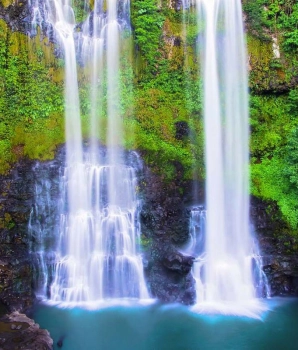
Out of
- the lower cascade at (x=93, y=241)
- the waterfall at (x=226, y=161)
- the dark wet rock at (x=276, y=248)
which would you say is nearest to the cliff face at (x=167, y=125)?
the dark wet rock at (x=276, y=248)

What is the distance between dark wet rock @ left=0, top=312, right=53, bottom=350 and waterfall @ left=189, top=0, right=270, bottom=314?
480 centimetres

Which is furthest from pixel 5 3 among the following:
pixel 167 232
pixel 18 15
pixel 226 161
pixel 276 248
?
pixel 276 248

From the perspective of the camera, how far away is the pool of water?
996 centimetres

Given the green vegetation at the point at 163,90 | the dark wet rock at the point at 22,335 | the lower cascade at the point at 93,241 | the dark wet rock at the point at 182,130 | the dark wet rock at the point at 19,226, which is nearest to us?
the dark wet rock at the point at 22,335

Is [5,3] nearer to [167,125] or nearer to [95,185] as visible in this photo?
[167,125]

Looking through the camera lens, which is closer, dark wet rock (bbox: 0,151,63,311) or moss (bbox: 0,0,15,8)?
dark wet rock (bbox: 0,151,63,311)

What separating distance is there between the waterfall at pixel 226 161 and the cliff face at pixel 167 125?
22.8 inches

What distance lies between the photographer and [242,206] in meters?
13.4

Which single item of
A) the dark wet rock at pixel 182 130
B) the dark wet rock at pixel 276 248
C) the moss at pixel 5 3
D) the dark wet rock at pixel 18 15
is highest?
the moss at pixel 5 3

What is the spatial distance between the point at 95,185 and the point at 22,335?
536 cm

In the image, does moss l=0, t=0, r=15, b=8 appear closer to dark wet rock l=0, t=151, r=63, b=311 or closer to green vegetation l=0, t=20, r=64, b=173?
green vegetation l=0, t=20, r=64, b=173

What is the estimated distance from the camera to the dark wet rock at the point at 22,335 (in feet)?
28.7

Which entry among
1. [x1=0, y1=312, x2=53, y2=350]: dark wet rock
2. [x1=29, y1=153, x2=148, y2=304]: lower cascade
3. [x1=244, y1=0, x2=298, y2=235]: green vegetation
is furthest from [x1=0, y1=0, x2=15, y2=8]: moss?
[x1=0, y1=312, x2=53, y2=350]: dark wet rock

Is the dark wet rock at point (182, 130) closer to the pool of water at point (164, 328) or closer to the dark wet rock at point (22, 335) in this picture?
the pool of water at point (164, 328)
